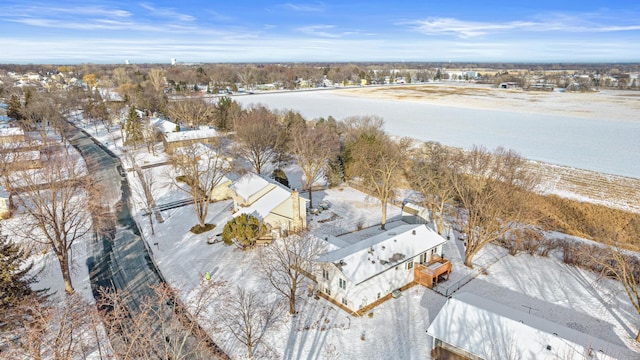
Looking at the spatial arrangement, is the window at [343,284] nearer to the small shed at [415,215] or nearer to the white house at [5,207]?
the small shed at [415,215]

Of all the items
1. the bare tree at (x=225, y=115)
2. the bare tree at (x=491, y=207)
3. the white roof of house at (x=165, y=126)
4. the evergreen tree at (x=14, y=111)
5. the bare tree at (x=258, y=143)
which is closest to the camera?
the bare tree at (x=491, y=207)

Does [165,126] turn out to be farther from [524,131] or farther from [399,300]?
[524,131]

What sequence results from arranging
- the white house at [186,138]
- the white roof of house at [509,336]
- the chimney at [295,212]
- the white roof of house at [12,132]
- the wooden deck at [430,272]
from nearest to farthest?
the white roof of house at [509,336] < the wooden deck at [430,272] < the chimney at [295,212] < the white roof of house at [12,132] < the white house at [186,138]

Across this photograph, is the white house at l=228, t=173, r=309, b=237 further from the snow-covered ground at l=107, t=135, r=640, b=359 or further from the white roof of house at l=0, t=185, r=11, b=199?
the white roof of house at l=0, t=185, r=11, b=199

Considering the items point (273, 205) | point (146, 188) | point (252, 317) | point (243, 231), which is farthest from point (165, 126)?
point (252, 317)

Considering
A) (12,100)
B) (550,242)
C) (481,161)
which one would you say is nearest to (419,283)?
(550,242)

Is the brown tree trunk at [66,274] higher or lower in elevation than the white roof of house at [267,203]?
lower

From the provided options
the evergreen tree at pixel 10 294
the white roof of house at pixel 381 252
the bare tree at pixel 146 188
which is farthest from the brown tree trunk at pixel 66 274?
the white roof of house at pixel 381 252

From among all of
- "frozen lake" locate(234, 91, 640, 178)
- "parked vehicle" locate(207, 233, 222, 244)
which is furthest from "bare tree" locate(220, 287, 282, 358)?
"frozen lake" locate(234, 91, 640, 178)
